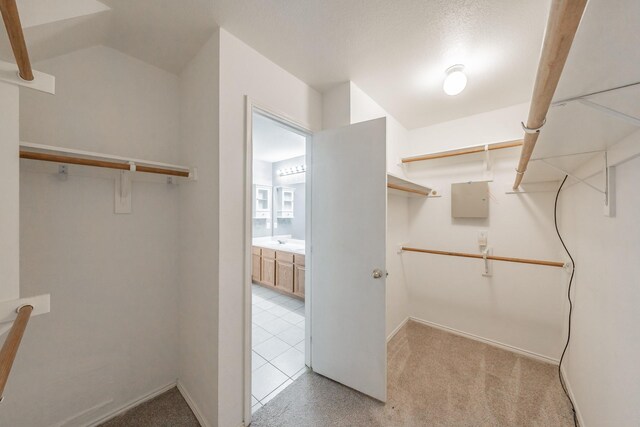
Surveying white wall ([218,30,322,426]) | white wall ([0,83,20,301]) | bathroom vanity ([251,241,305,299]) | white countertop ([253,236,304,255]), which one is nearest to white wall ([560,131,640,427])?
white wall ([218,30,322,426])

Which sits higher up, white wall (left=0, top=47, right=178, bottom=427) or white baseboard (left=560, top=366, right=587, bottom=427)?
white wall (left=0, top=47, right=178, bottom=427)

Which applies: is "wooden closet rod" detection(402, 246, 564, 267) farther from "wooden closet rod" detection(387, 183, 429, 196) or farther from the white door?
the white door

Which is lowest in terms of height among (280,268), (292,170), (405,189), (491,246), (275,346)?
(275,346)

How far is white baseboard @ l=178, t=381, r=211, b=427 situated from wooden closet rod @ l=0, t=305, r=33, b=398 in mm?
1184

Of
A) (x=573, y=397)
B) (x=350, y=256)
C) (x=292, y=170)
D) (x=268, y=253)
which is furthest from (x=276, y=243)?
(x=573, y=397)

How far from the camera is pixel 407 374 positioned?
1.93 m

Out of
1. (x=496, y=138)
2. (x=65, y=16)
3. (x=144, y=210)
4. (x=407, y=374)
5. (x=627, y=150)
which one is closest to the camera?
(x=627, y=150)

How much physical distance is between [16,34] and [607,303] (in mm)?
2497

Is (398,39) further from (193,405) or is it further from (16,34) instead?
(193,405)

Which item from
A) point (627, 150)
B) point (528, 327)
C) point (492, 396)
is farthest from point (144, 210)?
point (528, 327)

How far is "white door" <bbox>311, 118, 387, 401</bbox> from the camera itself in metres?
1.61

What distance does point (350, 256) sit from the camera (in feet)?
5.72

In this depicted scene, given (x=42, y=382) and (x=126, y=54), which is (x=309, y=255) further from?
(x=126, y=54)

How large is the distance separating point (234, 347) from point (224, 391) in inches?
9.5
